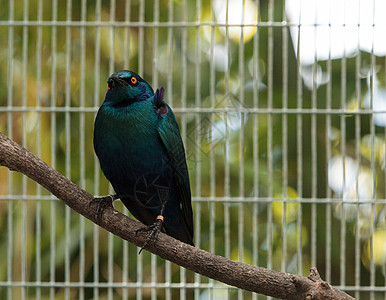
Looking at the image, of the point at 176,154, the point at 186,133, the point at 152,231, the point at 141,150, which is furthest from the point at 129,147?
the point at 186,133

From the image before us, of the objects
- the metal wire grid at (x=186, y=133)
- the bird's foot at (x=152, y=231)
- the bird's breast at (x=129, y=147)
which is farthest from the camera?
the metal wire grid at (x=186, y=133)

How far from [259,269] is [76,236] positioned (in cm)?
183

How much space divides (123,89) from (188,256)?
63 cm

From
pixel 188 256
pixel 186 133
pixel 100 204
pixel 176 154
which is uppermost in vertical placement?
pixel 186 133

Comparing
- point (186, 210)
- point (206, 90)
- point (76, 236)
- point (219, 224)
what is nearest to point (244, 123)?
point (206, 90)

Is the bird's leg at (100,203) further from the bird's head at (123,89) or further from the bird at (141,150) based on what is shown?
the bird's head at (123,89)

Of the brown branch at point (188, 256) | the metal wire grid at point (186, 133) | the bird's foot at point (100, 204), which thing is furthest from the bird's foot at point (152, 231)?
the metal wire grid at point (186, 133)

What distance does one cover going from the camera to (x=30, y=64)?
130 inches

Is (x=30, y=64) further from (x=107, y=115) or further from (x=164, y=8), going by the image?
(x=107, y=115)

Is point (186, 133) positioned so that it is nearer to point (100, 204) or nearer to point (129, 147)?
point (129, 147)

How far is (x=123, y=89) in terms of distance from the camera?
1984mm

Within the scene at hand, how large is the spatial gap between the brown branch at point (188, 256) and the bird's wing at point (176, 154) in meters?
0.28

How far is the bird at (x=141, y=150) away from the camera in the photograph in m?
1.94

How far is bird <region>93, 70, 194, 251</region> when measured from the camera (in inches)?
76.3
